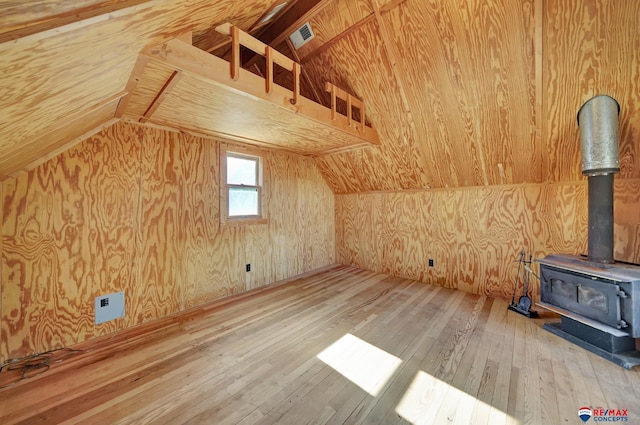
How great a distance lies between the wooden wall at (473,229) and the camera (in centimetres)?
282

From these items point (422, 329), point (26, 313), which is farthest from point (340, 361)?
point (26, 313)

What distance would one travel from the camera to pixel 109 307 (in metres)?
2.44

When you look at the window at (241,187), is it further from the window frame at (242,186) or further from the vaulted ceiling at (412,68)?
the vaulted ceiling at (412,68)

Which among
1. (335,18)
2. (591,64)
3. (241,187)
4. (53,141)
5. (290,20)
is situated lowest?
(241,187)

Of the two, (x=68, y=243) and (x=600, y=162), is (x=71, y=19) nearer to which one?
(x=68, y=243)

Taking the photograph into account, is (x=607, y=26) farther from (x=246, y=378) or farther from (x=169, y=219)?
(x=169, y=219)

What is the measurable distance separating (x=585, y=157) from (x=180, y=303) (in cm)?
461

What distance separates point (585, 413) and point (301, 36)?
416 cm

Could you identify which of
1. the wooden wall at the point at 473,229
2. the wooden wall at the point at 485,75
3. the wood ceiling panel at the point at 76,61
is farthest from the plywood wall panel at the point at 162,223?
→ the wooden wall at the point at 473,229

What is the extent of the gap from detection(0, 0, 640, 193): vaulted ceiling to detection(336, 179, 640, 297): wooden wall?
0.89 ft

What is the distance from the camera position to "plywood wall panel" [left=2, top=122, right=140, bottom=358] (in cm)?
200

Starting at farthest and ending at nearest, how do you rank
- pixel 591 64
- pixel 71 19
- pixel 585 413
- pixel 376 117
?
pixel 376 117 → pixel 591 64 → pixel 585 413 → pixel 71 19

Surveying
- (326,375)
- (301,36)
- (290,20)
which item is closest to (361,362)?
(326,375)

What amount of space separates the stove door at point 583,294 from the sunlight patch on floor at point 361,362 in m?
1.77
